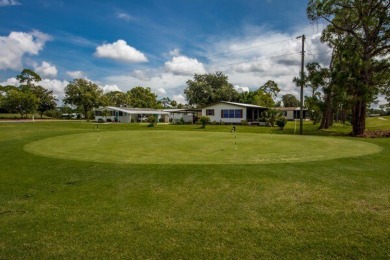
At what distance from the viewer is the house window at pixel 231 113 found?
1776 inches

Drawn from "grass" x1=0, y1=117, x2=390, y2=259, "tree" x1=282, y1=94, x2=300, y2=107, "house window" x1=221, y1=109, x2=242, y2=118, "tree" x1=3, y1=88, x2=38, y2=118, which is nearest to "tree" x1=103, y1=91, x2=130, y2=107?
"tree" x1=3, y1=88, x2=38, y2=118

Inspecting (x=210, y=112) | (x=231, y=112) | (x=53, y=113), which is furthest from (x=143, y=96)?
(x=231, y=112)

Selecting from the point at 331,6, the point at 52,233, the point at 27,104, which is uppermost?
the point at 331,6

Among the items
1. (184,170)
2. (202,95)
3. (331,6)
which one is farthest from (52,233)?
(202,95)

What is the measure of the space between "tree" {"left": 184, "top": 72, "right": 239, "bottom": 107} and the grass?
53.8 metres

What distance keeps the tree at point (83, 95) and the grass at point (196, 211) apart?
208 feet

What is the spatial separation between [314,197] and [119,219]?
13.0 ft

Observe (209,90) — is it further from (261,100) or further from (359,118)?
(359,118)

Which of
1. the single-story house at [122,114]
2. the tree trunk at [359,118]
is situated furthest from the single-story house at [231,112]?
the tree trunk at [359,118]

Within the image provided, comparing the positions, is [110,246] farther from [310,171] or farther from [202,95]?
[202,95]

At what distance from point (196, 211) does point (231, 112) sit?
41.4 meters

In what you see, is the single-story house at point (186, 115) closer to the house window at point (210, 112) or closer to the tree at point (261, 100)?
the house window at point (210, 112)

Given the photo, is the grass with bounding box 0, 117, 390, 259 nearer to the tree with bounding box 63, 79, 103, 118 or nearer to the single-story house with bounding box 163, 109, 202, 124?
the single-story house with bounding box 163, 109, 202, 124

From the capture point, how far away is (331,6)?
23.8 m
